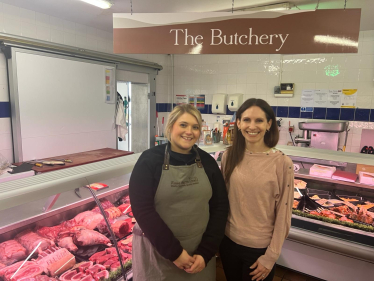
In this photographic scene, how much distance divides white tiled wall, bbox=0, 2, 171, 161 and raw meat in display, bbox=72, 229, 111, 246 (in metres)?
2.80

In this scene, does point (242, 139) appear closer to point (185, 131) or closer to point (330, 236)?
point (185, 131)

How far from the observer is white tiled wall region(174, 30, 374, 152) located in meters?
4.54

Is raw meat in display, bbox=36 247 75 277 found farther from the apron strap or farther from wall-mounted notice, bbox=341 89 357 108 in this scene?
wall-mounted notice, bbox=341 89 357 108

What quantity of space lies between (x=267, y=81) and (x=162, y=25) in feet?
11.6

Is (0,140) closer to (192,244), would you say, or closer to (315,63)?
(192,244)

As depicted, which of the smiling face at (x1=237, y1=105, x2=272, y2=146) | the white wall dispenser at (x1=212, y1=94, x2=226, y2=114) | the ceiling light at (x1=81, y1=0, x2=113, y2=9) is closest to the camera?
the smiling face at (x1=237, y1=105, x2=272, y2=146)

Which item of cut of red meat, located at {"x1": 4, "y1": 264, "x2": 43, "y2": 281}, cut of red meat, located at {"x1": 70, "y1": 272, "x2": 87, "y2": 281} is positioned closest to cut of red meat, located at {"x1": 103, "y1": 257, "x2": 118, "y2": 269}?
cut of red meat, located at {"x1": 70, "y1": 272, "x2": 87, "y2": 281}

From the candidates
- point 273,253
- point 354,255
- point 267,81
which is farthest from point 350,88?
point 273,253

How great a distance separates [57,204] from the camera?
6.21ft

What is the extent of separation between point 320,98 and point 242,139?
154 inches

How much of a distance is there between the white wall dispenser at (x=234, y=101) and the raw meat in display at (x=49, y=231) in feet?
13.8

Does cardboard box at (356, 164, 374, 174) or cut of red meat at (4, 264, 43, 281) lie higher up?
cardboard box at (356, 164, 374, 174)

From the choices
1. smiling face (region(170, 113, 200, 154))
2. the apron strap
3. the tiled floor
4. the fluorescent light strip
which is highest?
the fluorescent light strip

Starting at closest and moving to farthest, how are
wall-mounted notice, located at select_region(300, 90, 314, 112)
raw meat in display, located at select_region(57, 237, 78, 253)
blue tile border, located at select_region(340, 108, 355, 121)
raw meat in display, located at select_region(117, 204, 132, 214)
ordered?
raw meat in display, located at select_region(57, 237, 78, 253), raw meat in display, located at select_region(117, 204, 132, 214), blue tile border, located at select_region(340, 108, 355, 121), wall-mounted notice, located at select_region(300, 90, 314, 112)
